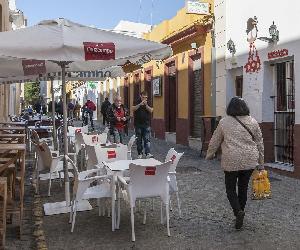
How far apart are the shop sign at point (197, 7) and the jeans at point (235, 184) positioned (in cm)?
857

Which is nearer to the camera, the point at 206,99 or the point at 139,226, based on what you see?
the point at 139,226

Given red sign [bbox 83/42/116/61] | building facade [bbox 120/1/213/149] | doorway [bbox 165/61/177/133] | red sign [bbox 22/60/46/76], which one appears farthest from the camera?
doorway [bbox 165/61/177/133]

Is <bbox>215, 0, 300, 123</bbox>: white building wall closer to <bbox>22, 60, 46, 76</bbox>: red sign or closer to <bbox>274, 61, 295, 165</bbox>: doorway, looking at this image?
<bbox>274, 61, 295, 165</bbox>: doorway

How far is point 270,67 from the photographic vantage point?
11016mm

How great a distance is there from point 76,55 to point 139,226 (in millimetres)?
2366

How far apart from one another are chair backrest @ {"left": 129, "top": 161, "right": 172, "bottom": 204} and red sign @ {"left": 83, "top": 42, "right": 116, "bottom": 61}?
1416 millimetres

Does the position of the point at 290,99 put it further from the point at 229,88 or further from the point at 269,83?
the point at 229,88

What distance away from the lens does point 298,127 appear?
31.7 ft

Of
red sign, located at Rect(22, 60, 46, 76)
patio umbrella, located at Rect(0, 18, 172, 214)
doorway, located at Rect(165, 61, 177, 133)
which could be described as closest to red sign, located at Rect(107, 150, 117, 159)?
red sign, located at Rect(22, 60, 46, 76)

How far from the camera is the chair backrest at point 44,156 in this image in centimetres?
764

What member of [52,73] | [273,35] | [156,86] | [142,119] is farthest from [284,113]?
[156,86]

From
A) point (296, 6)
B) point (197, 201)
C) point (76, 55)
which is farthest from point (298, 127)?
point (76, 55)

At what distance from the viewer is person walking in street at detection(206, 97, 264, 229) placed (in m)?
5.73

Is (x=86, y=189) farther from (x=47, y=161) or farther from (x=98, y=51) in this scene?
(x=47, y=161)
